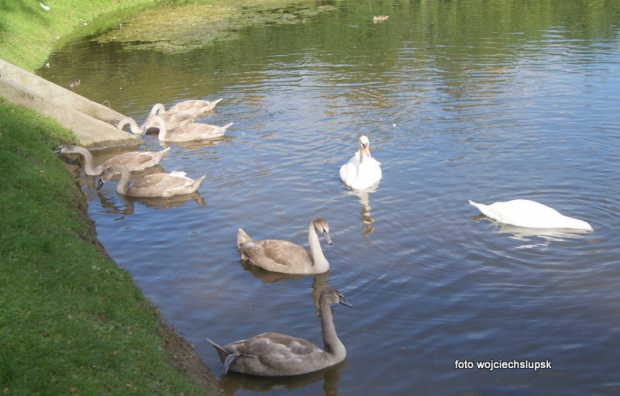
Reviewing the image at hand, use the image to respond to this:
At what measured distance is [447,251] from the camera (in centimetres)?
1103

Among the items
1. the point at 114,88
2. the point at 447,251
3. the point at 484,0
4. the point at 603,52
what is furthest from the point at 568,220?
the point at 484,0

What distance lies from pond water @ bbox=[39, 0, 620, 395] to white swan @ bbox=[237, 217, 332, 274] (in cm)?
20

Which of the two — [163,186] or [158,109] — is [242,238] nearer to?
[163,186]

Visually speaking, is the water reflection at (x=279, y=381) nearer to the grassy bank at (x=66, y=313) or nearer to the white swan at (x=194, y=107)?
the grassy bank at (x=66, y=313)

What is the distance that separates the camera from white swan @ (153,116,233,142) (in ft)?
62.2

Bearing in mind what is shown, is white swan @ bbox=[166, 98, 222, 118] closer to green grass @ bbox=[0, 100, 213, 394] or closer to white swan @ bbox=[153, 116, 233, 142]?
white swan @ bbox=[153, 116, 233, 142]

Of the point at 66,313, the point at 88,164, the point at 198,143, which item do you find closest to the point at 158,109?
the point at 198,143

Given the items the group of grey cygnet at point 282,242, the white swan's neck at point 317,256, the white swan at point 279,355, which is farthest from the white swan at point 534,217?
the white swan at point 279,355

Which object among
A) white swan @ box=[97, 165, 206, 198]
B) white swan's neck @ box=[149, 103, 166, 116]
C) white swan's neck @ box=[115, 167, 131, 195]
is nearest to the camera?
white swan @ box=[97, 165, 206, 198]

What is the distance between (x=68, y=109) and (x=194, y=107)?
411 cm

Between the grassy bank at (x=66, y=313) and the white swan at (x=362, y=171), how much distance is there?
5457mm

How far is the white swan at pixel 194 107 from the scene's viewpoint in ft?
69.4

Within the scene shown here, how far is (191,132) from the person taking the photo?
19.1m

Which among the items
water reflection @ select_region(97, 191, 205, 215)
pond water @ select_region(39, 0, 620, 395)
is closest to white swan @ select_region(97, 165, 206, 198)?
water reflection @ select_region(97, 191, 205, 215)
